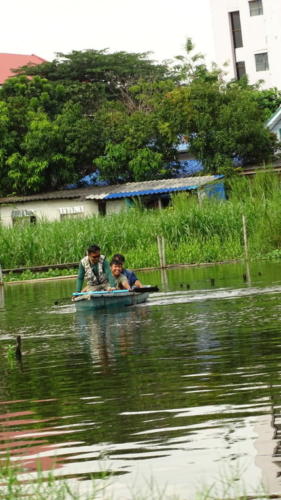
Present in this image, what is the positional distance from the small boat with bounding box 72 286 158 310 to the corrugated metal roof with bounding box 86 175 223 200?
2568 centimetres

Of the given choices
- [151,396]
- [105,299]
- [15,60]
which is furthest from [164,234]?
[15,60]

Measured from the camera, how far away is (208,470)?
7.92 meters

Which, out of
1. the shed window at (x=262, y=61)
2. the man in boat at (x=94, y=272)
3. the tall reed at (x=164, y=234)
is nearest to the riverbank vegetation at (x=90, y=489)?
the man in boat at (x=94, y=272)

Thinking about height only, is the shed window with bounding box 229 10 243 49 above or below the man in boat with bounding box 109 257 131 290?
above

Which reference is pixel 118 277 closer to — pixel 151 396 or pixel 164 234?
pixel 151 396

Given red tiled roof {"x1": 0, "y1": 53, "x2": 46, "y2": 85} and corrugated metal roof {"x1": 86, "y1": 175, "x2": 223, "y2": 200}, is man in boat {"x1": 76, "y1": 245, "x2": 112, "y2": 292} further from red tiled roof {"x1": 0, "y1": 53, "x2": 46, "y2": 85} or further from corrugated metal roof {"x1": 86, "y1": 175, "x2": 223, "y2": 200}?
red tiled roof {"x1": 0, "y1": 53, "x2": 46, "y2": 85}

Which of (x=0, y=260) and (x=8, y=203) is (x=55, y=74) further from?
(x=0, y=260)

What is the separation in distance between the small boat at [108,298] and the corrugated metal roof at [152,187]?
25.7 m

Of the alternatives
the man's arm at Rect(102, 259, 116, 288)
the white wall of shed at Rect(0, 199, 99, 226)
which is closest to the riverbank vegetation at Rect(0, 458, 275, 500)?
the man's arm at Rect(102, 259, 116, 288)

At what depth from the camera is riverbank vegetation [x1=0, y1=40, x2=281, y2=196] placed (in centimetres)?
5166

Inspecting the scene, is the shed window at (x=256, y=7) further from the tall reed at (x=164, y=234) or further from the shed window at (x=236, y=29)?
the tall reed at (x=164, y=234)

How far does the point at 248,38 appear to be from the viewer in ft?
244

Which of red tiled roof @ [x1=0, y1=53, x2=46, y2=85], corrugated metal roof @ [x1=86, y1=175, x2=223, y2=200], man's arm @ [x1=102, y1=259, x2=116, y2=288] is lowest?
man's arm @ [x1=102, y1=259, x2=116, y2=288]

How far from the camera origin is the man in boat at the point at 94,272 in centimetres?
2206
